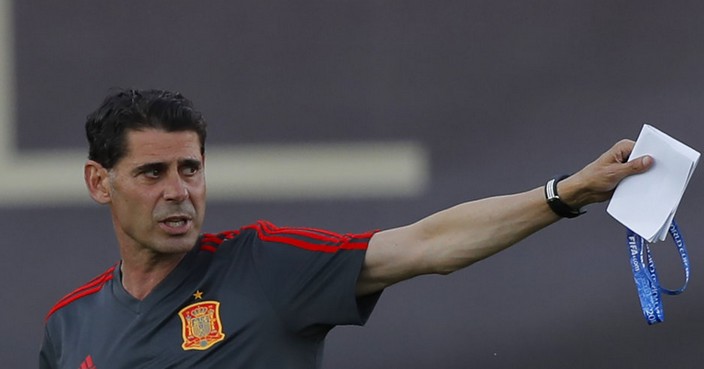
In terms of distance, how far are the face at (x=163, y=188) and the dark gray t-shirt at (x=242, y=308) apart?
0.32 feet

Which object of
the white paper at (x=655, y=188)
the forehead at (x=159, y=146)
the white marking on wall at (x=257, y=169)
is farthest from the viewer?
the white marking on wall at (x=257, y=169)

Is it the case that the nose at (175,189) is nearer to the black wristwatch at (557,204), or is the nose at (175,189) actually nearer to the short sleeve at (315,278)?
the short sleeve at (315,278)

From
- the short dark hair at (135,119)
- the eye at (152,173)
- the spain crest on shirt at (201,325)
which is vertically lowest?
the spain crest on shirt at (201,325)

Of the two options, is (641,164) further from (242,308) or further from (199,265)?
(199,265)

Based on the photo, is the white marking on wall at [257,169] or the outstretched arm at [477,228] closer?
the outstretched arm at [477,228]

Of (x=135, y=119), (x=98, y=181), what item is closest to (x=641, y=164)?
(x=135, y=119)

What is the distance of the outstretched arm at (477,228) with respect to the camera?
248cm

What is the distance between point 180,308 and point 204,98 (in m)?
1.19

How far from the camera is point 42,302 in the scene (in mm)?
4148

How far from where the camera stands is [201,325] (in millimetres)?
2918

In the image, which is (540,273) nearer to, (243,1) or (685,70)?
(685,70)

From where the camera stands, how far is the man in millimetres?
2756

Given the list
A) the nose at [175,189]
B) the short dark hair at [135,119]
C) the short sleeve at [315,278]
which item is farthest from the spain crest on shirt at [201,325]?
the short dark hair at [135,119]

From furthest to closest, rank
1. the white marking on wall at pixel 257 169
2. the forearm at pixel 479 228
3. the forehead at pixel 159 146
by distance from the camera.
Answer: the white marking on wall at pixel 257 169 → the forehead at pixel 159 146 → the forearm at pixel 479 228
